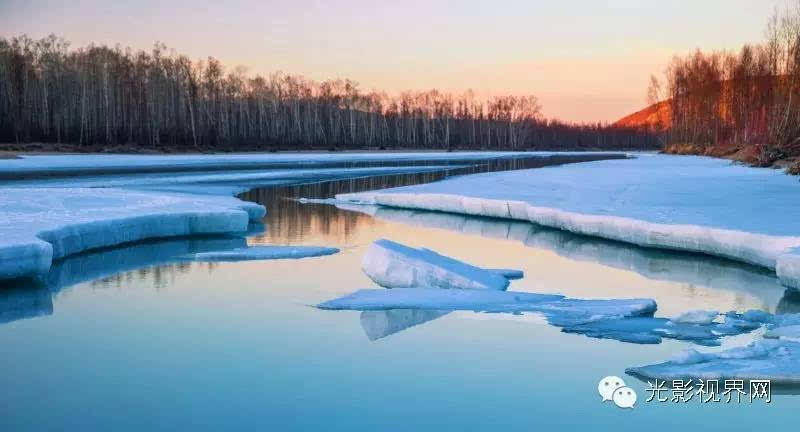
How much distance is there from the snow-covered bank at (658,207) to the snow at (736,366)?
315 centimetres

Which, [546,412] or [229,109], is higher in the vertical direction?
[229,109]

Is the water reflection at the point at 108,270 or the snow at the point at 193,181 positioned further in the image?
the snow at the point at 193,181

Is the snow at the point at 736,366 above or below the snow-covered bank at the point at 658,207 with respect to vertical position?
below

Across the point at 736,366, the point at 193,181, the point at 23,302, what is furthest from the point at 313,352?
the point at 193,181

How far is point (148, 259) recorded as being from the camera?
1113cm

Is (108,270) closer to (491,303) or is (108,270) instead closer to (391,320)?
(391,320)

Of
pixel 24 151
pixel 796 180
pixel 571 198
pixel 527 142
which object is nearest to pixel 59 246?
pixel 571 198

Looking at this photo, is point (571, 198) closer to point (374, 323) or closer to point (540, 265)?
point (540, 265)

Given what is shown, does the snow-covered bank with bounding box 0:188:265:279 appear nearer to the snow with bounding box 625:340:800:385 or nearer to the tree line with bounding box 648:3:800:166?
the snow with bounding box 625:340:800:385

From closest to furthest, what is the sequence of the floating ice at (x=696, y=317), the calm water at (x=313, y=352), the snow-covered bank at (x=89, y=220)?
the calm water at (x=313, y=352) → the floating ice at (x=696, y=317) → the snow-covered bank at (x=89, y=220)

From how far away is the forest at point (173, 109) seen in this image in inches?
1820

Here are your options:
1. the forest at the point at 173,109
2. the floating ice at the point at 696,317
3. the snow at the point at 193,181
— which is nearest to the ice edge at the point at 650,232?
the floating ice at the point at 696,317

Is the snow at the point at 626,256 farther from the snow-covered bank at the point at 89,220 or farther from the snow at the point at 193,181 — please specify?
the snow at the point at 193,181

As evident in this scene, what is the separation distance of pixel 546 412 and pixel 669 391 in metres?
0.96
